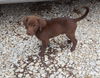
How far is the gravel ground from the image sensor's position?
113 inches

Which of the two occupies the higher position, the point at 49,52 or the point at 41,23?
the point at 41,23

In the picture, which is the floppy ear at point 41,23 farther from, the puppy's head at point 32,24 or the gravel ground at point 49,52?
the gravel ground at point 49,52

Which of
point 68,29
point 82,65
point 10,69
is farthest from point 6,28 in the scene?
point 82,65

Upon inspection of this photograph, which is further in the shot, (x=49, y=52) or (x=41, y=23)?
(x=49, y=52)

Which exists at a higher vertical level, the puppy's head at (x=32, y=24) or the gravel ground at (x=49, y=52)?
the puppy's head at (x=32, y=24)

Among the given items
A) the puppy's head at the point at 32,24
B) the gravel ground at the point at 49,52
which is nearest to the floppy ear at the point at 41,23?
the puppy's head at the point at 32,24

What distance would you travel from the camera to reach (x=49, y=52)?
3.16 meters

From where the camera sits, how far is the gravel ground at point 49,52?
9.45 ft

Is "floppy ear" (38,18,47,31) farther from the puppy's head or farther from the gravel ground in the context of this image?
the gravel ground

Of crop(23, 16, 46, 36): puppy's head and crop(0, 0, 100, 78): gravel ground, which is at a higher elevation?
crop(23, 16, 46, 36): puppy's head

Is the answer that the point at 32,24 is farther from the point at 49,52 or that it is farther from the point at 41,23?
the point at 49,52

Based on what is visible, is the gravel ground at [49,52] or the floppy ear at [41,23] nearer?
the floppy ear at [41,23]

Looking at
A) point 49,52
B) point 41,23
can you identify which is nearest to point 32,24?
point 41,23

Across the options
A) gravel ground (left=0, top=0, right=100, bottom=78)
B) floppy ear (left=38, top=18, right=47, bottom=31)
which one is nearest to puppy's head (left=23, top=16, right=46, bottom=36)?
floppy ear (left=38, top=18, right=47, bottom=31)
